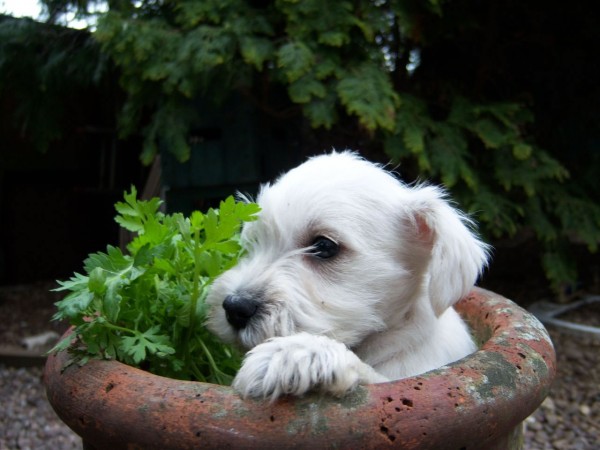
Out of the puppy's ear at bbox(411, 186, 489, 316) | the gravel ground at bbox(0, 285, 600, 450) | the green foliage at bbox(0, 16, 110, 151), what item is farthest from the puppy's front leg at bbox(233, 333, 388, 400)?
the green foliage at bbox(0, 16, 110, 151)

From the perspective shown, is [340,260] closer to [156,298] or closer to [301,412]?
[156,298]

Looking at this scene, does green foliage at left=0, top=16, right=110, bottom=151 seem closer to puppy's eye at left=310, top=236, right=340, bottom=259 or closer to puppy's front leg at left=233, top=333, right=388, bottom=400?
puppy's eye at left=310, top=236, right=340, bottom=259

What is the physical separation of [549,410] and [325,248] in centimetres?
271

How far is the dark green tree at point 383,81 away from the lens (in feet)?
11.6

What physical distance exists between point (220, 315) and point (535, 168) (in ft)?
10.5

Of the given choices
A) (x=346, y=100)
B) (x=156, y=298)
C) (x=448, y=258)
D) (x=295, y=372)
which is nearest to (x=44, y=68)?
(x=346, y=100)

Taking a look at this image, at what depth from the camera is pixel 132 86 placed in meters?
3.96

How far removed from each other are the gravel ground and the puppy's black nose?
7.79 ft

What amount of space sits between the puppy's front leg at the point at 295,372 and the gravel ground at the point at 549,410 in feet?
8.56

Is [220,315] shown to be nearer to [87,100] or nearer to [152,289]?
[152,289]

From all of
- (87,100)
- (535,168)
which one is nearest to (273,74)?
(535,168)

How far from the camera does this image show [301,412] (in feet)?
3.59

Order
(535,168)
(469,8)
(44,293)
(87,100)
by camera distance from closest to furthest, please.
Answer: (535,168) < (469,8) < (44,293) < (87,100)

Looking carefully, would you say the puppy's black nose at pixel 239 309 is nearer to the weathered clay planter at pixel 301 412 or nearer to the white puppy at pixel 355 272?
the white puppy at pixel 355 272
